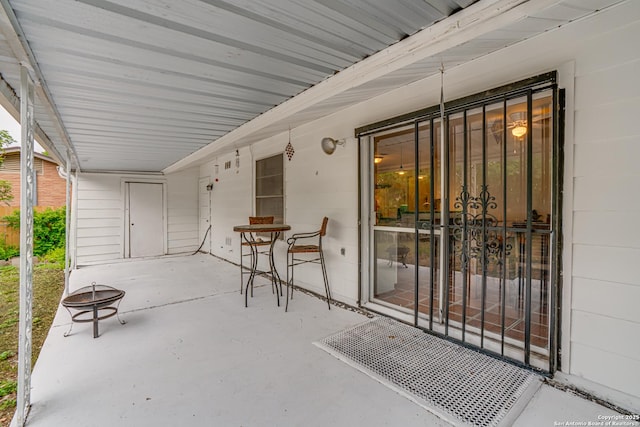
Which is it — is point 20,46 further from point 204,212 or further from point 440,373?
point 204,212

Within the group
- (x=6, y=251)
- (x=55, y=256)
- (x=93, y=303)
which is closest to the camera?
(x=93, y=303)

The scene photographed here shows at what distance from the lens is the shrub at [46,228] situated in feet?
26.3

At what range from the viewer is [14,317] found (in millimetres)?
3883

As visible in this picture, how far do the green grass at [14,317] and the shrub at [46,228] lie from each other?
1198 mm

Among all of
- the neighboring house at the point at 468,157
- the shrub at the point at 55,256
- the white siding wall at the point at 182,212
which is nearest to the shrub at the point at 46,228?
the shrub at the point at 55,256

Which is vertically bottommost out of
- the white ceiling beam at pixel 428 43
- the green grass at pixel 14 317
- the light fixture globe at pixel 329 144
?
the green grass at pixel 14 317

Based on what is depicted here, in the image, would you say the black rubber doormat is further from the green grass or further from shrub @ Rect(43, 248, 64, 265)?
shrub @ Rect(43, 248, 64, 265)

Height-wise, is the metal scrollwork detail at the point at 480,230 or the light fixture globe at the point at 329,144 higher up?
the light fixture globe at the point at 329,144

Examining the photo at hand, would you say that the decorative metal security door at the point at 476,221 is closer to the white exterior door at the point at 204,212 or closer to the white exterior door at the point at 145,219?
the white exterior door at the point at 204,212

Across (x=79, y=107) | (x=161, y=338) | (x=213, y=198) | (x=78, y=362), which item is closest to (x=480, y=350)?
(x=161, y=338)

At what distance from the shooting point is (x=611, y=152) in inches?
72.0

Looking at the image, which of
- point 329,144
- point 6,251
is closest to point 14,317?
point 329,144

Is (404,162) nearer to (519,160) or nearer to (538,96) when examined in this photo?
(519,160)

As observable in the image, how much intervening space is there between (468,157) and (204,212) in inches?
279
